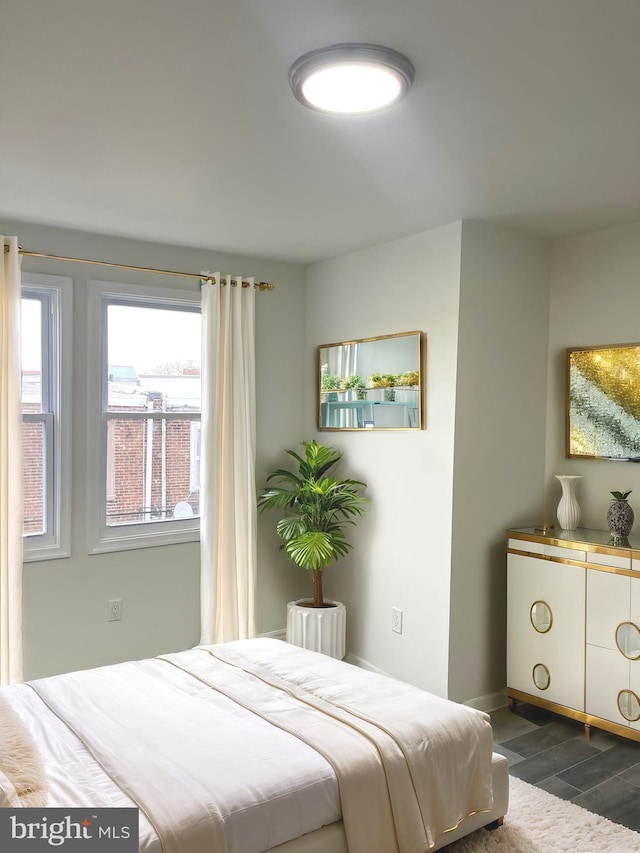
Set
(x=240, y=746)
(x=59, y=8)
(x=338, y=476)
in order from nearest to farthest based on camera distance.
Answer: (x=59, y=8)
(x=240, y=746)
(x=338, y=476)

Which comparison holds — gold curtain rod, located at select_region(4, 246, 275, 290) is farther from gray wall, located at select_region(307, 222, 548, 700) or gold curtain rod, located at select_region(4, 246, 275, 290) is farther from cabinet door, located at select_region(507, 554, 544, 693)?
cabinet door, located at select_region(507, 554, 544, 693)

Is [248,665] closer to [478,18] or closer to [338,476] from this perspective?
[338,476]

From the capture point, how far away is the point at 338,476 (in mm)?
4625

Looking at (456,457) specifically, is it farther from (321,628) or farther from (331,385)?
(321,628)

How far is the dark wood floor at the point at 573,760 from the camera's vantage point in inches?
115

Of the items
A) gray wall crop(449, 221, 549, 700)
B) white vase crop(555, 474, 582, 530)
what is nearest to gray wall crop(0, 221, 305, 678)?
gray wall crop(449, 221, 549, 700)

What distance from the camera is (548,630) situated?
3650 mm

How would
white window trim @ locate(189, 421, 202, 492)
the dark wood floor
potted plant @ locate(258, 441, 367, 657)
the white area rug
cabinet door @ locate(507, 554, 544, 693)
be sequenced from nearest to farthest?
the white area rug → the dark wood floor → cabinet door @ locate(507, 554, 544, 693) → potted plant @ locate(258, 441, 367, 657) → white window trim @ locate(189, 421, 202, 492)

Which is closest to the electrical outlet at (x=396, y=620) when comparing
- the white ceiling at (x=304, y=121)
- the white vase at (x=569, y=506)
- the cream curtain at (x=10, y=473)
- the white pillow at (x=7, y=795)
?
the white vase at (x=569, y=506)

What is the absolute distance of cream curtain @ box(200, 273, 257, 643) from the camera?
14.3 ft

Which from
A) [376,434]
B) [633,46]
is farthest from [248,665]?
[633,46]

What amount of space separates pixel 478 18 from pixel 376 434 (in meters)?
2.69

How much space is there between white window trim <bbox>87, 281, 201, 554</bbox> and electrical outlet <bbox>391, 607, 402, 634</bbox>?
1474mm

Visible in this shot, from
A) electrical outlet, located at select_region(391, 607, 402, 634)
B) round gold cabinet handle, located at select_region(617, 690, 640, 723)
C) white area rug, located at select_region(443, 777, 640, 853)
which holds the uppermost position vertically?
electrical outlet, located at select_region(391, 607, 402, 634)
